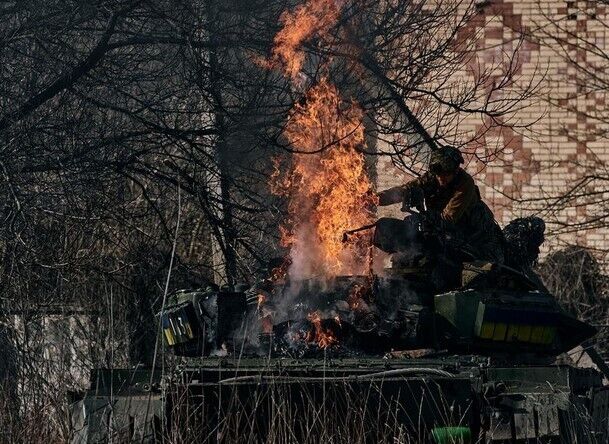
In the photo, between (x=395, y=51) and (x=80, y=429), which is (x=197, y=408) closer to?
(x=80, y=429)

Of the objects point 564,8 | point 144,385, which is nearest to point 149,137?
point 144,385

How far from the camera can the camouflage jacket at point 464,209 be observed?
11195 millimetres

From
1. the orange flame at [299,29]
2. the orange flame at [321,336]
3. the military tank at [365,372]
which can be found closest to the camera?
the military tank at [365,372]

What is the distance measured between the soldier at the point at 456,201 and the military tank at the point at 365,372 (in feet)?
1.46

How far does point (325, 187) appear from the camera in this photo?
12.1 metres

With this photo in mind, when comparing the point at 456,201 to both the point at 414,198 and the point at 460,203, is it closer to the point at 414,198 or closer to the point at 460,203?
the point at 460,203

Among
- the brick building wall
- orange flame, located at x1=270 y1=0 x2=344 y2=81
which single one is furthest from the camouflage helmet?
the brick building wall

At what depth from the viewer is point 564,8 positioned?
2428 cm

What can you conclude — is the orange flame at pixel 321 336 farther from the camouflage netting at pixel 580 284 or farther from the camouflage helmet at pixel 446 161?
the camouflage netting at pixel 580 284

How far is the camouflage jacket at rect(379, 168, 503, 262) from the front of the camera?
11195 millimetres

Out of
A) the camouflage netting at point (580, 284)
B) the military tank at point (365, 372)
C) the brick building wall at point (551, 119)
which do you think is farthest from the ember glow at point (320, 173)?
the brick building wall at point (551, 119)

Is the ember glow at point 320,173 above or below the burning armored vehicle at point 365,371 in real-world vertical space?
above

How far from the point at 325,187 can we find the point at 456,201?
1.34 meters

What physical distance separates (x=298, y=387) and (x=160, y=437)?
35.3 inches
